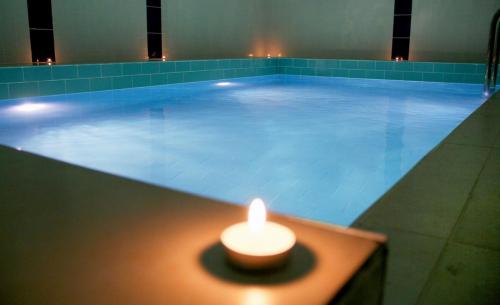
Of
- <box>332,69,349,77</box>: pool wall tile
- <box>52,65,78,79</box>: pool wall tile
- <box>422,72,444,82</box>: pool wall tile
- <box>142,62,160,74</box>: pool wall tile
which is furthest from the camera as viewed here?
<box>332,69,349,77</box>: pool wall tile

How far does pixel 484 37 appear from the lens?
8742 mm

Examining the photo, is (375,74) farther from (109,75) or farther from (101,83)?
(101,83)

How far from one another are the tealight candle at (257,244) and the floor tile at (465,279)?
2.53 feet

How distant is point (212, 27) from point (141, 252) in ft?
31.4

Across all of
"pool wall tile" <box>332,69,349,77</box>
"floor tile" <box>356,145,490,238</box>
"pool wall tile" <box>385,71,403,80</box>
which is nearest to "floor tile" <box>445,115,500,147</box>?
"floor tile" <box>356,145,490,238</box>

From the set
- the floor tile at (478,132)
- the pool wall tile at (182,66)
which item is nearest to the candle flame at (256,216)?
the floor tile at (478,132)

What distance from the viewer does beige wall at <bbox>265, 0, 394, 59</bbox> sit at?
9758 millimetres

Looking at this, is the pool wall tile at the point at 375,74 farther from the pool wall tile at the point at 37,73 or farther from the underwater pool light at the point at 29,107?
the underwater pool light at the point at 29,107

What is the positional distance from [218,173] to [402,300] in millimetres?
1917

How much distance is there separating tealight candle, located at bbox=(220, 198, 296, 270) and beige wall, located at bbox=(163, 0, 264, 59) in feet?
28.6

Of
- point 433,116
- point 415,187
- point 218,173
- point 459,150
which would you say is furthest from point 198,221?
point 433,116

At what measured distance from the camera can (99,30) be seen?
7.71 metres

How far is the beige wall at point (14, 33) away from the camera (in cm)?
648

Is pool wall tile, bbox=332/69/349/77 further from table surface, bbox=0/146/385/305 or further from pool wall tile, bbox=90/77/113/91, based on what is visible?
table surface, bbox=0/146/385/305
